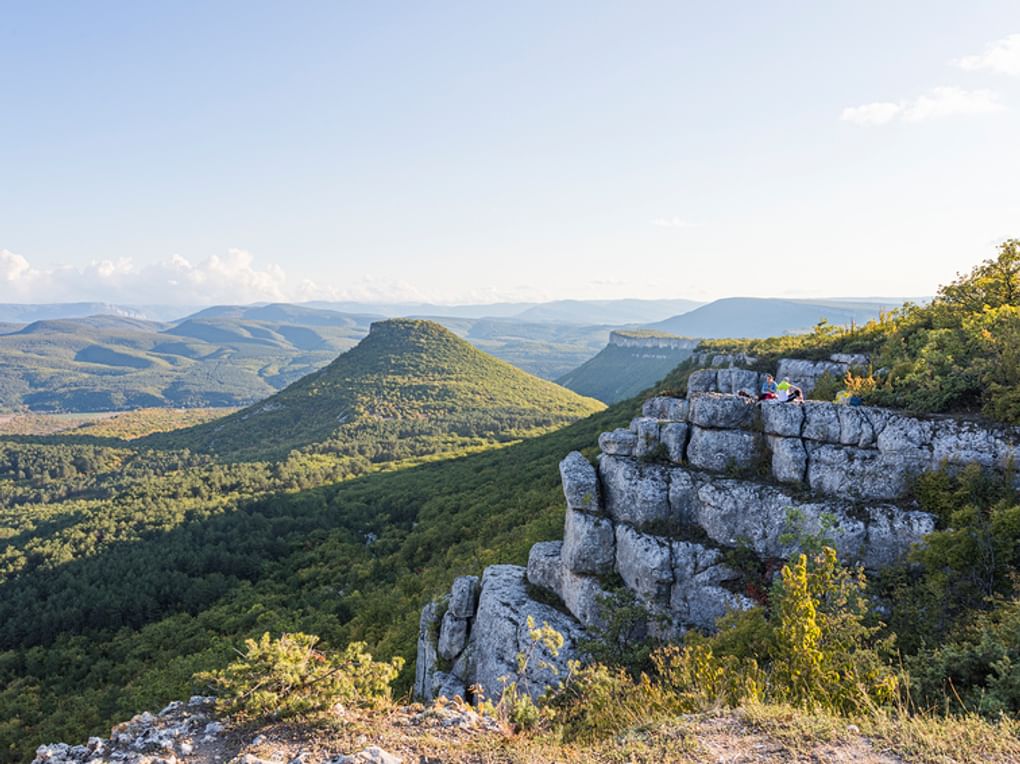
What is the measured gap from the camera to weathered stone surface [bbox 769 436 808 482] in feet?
57.9

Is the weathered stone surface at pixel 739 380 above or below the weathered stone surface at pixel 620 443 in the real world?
above

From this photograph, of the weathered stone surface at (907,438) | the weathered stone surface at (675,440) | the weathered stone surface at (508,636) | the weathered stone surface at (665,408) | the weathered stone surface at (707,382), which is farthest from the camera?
the weathered stone surface at (707,382)

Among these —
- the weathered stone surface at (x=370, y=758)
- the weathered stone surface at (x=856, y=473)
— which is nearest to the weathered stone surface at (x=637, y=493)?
the weathered stone surface at (x=856, y=473)

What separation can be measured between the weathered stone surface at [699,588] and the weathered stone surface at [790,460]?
3795 millimetres

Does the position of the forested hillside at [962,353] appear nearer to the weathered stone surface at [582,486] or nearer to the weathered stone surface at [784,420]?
the weathered stone surface at [784,420]

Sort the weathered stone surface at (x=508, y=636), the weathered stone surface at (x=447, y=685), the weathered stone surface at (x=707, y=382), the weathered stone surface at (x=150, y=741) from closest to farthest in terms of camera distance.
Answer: the weathered stone surface at (x=150, y=741), the weathered stone surface at (x=508, y=636), the weathered stone surface at (x=447, y=685), the weathered stone surface at (x=707, y=382)

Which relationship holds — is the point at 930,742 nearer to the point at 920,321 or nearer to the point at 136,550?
the point at 920,321

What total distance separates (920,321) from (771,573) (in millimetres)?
19296

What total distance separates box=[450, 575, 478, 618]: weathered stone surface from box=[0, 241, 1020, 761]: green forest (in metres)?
5.74

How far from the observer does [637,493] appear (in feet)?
63.6

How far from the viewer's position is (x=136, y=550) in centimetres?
5744

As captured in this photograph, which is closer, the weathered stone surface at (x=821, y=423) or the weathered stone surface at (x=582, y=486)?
the weathered stone surface at (x=821, y=423)

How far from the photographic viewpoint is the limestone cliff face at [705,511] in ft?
51.9

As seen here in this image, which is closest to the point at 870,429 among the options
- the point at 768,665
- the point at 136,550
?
the point at 768,665
